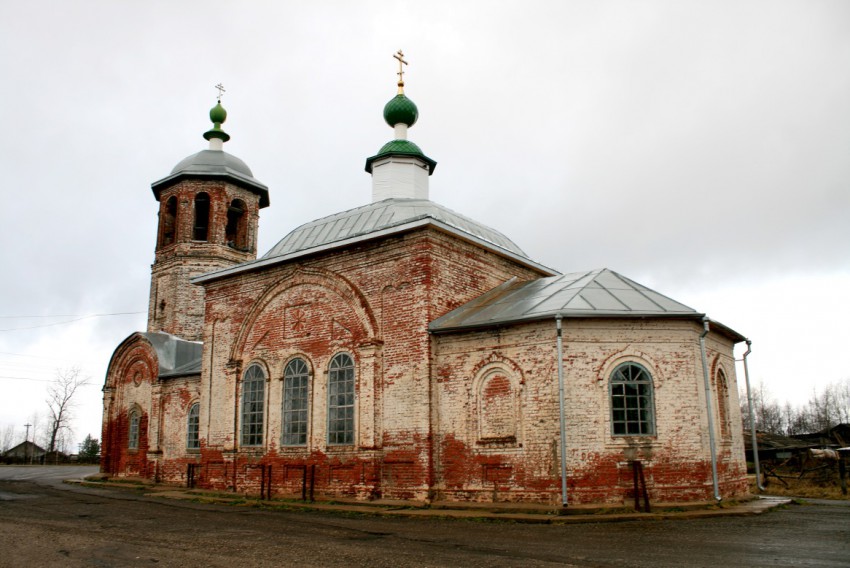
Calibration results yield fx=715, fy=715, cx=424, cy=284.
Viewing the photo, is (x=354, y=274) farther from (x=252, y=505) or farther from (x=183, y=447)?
(x=183, y=447)

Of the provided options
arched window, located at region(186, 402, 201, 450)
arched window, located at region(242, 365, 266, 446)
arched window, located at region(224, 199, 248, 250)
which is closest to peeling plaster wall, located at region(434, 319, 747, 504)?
arched window, located at region(242, 365, 266, 446)

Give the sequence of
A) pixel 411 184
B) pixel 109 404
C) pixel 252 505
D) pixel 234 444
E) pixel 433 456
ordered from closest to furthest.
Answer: pixel 433 456, pixel 252 505, pixel 234 444, pixel 411 184, pixel 109 404

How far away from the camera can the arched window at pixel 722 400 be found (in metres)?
12.4

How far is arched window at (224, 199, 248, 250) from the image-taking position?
21531mm

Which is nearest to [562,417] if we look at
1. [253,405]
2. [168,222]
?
[253,405]

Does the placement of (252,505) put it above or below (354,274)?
below

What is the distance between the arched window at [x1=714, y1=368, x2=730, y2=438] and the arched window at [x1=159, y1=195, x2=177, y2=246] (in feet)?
51.4

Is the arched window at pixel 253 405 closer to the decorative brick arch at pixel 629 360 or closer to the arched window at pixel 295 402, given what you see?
the arched window at pixel 295 402

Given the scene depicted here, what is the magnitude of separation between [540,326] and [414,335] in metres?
2.38

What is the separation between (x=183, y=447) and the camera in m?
18.3

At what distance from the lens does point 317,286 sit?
14.5m

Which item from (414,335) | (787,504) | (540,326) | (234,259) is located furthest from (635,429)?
(234,259)

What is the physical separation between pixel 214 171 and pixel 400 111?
684 centimetres

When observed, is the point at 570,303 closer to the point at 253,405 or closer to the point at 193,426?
the point at 253,405
